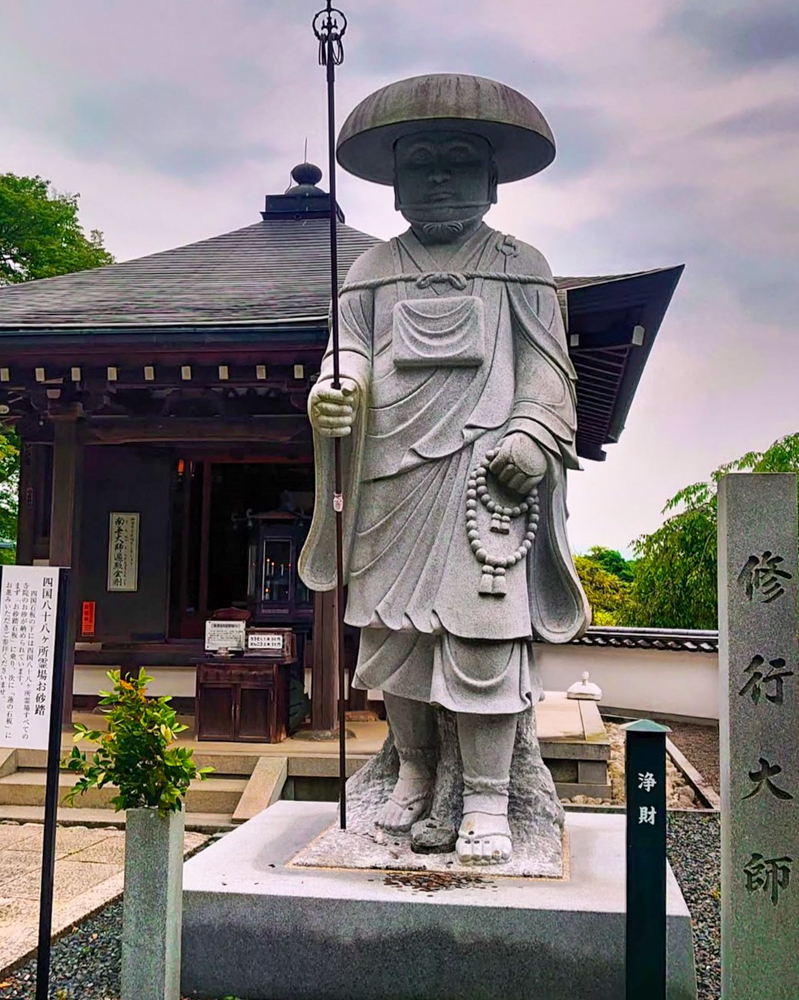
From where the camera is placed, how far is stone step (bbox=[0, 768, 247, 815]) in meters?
6.12

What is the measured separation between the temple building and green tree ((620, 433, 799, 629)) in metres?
5.62

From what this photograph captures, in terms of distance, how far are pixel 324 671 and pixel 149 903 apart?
15.7ft

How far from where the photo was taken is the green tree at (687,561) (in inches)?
599

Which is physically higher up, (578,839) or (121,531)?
(121,531)

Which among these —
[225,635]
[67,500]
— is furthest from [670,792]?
[67,500]

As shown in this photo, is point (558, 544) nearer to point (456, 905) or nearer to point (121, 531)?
point (456, 905)

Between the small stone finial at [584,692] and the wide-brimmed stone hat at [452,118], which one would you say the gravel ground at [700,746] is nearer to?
the small stone finial at [584,692]

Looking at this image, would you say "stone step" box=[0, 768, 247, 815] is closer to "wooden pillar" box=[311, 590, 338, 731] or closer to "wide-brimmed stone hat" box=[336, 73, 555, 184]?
"wooden pillar" box=[311, 590, 338, 731]

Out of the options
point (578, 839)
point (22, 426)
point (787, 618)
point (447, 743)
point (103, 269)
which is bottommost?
point (578, 839)

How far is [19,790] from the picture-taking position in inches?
248

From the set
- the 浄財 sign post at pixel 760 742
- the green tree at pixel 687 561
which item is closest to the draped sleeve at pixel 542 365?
the 浄財 sign post at pixel 760 742

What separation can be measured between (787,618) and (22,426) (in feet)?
26.0

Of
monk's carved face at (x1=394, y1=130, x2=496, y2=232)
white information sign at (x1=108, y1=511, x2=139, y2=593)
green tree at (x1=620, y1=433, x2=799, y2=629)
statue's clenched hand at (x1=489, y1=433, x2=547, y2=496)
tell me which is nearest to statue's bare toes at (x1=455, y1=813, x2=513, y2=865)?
statue's clenched hand at (x1=489, y1=433, x2=547, y2=496)

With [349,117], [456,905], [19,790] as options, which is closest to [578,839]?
[456,905]
